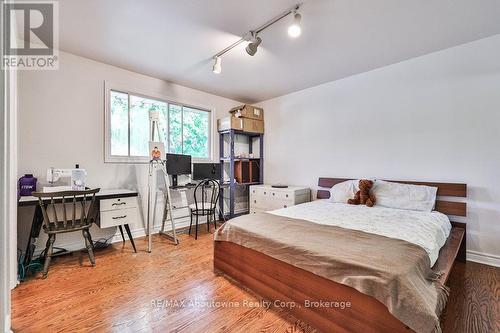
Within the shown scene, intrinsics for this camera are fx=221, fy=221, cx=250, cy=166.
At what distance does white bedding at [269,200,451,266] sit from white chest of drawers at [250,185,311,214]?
2.61 feet

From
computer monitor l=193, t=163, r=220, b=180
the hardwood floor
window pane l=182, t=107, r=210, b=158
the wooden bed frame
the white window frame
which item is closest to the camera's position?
the wooden bed frame

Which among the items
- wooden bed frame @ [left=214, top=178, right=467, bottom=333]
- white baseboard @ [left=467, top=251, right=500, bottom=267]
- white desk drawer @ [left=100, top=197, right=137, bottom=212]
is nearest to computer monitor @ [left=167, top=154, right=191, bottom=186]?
white desk drawer @ [left=100, top=197, right=137, bottom=212]

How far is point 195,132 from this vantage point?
411cm

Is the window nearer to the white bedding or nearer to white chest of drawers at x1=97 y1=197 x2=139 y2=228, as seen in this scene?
white chest of drawers at x1=97 y1=197 x2=139 y2=228

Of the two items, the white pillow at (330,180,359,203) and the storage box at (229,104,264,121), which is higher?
the storage box at (229,104,264,121)

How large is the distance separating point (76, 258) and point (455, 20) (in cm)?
472

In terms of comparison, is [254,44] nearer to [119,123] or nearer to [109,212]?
[119,123]

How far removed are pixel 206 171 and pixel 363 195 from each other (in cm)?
254

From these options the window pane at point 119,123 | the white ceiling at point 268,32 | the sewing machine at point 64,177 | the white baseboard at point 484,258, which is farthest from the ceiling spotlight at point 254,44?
the white baseboard at point 484,258

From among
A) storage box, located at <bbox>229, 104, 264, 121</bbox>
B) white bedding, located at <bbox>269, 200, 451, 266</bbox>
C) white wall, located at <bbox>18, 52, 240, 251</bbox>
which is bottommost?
white bedding, located at <bbox>269, 200, 451, 266</bbox>

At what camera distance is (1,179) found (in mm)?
1111

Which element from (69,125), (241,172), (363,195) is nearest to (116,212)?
(69,125)

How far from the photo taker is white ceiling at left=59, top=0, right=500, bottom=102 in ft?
6.28

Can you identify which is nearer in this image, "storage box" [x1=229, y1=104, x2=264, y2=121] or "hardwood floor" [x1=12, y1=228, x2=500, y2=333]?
"hardwood floor" [x1=12, y1=228, x2=500, y2=333]
